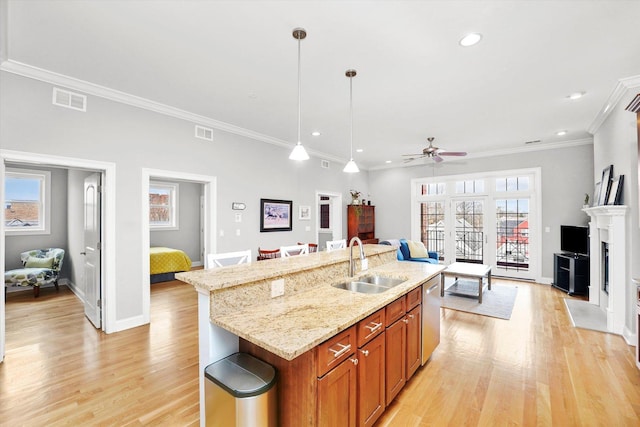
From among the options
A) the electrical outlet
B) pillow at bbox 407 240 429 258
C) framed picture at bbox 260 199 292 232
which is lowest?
pillow at bbox 407 240 429 258

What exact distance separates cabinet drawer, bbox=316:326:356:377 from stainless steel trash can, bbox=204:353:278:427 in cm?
30

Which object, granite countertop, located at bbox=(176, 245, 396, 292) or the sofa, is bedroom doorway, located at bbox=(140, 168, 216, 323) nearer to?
granite countertop, located at bbox=(176, 245, 396, 292)

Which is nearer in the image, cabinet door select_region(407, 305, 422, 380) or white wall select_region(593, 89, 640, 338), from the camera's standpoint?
→ cabinet door select_region(407, 305, 422, 380)

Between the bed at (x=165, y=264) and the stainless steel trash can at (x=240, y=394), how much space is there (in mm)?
5367

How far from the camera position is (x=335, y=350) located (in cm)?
150

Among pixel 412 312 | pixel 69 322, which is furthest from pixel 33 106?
pixel 412 312

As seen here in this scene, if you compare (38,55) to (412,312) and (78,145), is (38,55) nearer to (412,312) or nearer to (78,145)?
(78,145)

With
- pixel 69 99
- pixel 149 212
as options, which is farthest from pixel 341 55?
pixel 149 212

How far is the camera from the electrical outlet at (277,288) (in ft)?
6.52

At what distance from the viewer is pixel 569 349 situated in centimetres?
310

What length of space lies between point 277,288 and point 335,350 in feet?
2.22

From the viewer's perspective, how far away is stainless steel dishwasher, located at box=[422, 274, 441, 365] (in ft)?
8.57

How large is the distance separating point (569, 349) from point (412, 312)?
2200mm

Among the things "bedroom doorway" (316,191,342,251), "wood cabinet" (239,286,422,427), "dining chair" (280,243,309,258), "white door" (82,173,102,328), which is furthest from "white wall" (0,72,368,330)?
"wood cabinet" (239,286,422,427)
